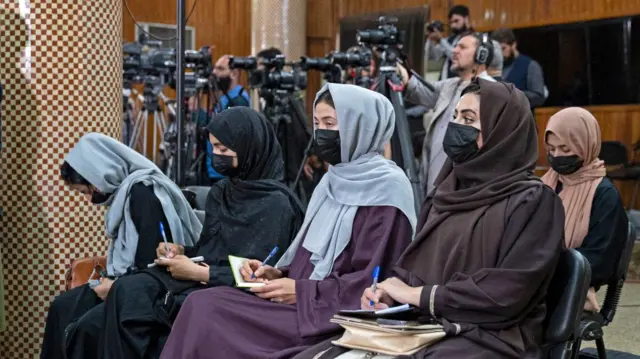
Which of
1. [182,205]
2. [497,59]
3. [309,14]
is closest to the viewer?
[182,205]

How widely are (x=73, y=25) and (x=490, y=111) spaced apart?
2.27 m

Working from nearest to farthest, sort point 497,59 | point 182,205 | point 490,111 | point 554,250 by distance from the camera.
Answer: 1. point 554,250
2. point 490,111
3. point 182,205
4. point 497,59

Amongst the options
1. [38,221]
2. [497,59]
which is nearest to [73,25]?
[38,221]

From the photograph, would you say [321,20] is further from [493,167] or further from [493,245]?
[493,245]

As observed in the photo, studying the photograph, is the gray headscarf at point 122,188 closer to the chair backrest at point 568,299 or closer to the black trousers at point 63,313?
the black trousers at point 63,313

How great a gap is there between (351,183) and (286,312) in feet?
1.39

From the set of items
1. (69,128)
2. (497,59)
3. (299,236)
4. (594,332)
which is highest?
(497,59)

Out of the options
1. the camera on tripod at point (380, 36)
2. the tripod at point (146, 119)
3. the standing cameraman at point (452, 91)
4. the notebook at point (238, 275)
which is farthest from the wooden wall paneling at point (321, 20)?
the notebook at point (238, 275)

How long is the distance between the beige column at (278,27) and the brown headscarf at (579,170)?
667cm

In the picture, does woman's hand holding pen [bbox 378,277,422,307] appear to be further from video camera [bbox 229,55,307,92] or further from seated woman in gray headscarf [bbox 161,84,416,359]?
video camera [bbox 229,55,307,92]

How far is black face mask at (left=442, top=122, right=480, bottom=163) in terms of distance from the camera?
2369 millimetres

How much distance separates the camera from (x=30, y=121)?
157 inches

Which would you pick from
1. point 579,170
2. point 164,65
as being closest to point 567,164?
point 579,170

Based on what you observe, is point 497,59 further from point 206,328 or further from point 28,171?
point 206,328
